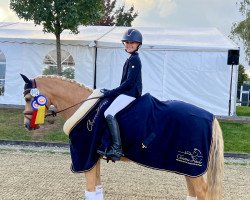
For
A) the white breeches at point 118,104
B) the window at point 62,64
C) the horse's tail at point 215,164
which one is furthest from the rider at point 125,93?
the window at point 62,64

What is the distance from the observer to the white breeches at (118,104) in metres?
4.75

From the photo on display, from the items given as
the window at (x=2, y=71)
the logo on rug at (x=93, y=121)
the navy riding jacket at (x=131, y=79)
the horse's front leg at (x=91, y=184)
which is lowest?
the window at (x=2, y=71)

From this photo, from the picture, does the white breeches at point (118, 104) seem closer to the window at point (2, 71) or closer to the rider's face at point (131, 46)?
the rider's face at point (131, 46)

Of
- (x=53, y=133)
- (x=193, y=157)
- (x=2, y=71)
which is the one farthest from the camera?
(x=2, y=71)

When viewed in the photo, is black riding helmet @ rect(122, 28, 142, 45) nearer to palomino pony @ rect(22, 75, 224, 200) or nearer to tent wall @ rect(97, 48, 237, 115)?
palomino pony @ rect(22, 75, 224, 200)

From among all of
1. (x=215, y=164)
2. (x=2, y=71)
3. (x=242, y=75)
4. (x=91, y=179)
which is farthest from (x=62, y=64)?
(x=242, y=75)

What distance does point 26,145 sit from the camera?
10.5 m

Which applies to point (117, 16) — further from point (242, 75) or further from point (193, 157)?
point (193, 157)

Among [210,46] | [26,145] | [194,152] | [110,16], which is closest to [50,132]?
[26,145]

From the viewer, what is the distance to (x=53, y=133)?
38.8ft

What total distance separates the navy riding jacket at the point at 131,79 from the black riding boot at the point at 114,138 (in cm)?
30

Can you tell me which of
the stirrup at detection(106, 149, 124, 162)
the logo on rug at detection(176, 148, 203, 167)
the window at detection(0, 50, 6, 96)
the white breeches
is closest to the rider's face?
the white breeches

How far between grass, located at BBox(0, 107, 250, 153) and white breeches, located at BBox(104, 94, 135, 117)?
18.7 feet

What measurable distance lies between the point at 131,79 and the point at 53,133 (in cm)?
742
